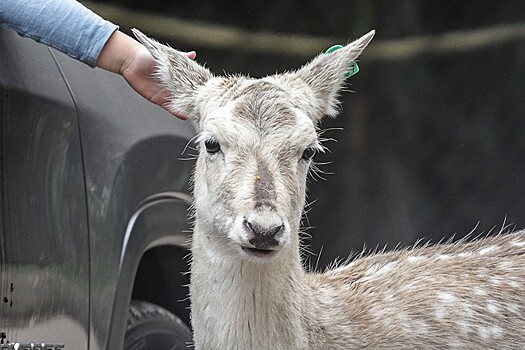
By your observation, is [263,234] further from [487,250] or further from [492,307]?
[487,250]

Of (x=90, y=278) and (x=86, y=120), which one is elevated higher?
(x=86, y=120)

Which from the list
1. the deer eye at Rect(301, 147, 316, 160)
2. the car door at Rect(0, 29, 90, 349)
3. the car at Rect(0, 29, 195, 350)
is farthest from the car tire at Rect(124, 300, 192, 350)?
the deer eye at Rect(301, 147, 316, 160)

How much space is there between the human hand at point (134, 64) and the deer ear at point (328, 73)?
53cm

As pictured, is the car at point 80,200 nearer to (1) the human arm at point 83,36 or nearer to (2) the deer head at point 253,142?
(1) the human arm at point 83,36

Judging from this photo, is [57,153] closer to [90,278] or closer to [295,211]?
[90,278]

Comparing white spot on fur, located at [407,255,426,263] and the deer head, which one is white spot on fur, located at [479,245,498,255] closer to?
white spot on fur, located at [407,255,426,263]

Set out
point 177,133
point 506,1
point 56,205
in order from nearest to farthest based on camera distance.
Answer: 1. point 56,205
2. point 177,133
3. point 506,1

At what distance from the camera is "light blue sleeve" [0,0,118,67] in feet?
14.0

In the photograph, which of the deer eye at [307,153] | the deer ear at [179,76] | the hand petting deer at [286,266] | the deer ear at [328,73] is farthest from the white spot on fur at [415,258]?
the deer ear at [179,76]

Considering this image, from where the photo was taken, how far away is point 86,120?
4668 millimetres

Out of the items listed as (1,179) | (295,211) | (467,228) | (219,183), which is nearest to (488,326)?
(295,211)

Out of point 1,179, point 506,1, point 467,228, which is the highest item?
point 506,1

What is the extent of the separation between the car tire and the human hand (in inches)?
42.2

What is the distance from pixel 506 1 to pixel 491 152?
105 centimetres
